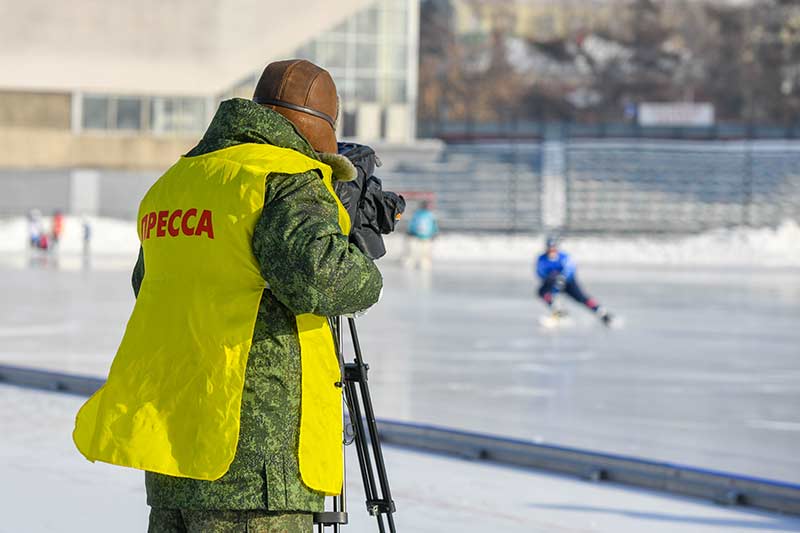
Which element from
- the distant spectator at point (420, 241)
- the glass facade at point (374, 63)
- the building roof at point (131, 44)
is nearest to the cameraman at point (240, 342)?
the distant spectator at point (420, 241)

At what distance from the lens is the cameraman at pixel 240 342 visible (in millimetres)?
2182

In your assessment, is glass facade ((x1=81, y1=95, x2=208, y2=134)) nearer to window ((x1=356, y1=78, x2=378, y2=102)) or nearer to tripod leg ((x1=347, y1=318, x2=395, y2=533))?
window ((x1=356, y1=78, x2=378, y2=102))

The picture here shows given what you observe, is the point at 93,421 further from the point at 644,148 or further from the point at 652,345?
the point at 644,148

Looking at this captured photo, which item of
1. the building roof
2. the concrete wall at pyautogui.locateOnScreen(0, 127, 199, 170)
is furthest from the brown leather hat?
the concrete wall at pyautogui.locateOnScreen(0, 127, 199, 170)

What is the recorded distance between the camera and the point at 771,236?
1235 inches

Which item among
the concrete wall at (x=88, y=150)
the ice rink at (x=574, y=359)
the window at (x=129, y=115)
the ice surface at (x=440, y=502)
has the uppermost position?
the window at (x=129, y=115)

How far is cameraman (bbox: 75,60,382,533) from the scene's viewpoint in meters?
2.18

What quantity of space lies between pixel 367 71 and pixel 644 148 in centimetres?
1008

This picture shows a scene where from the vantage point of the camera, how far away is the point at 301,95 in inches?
92.9

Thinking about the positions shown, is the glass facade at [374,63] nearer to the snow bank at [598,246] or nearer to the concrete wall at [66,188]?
the concrete wall at [66,188]

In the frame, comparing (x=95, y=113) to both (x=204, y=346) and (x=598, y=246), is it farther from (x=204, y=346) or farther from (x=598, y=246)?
(x=204, y=346)

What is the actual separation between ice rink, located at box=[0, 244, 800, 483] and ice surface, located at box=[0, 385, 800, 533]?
0.69 m

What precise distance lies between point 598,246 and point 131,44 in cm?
1809

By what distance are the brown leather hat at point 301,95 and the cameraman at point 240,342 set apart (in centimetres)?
6
